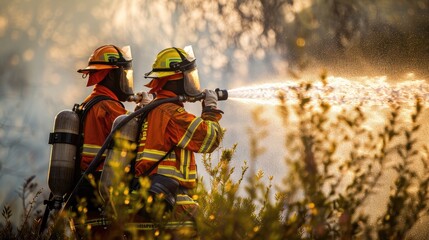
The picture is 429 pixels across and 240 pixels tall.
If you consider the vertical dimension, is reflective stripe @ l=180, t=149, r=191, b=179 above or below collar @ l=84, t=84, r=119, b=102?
below

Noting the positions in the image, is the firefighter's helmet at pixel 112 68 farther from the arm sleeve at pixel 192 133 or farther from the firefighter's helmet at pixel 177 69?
the arm sleeve at pixel 192 133

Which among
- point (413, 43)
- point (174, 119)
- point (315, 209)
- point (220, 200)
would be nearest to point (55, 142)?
point (174, 119)

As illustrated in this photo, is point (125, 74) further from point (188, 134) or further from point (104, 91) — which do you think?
point (188, 134)

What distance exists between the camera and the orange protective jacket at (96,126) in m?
5.69

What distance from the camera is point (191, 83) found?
18.0 feet

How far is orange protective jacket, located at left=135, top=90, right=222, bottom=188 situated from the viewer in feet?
16.1

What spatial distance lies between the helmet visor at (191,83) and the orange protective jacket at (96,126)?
2.94ft

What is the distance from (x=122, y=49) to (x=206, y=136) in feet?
7.73

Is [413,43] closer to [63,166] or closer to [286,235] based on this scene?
[63,166]

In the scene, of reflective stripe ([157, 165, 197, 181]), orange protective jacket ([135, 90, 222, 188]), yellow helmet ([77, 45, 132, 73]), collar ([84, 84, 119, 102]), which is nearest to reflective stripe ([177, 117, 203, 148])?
orange protective jacket ([135, 90, 222, 188])

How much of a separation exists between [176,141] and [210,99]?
2.34 ft

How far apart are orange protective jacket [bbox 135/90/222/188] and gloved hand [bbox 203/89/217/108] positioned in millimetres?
322

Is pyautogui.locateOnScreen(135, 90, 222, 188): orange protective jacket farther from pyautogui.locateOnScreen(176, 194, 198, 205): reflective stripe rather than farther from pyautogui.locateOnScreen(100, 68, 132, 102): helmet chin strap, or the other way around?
pyautogui.locateOnScreen(100, 68, 132, 102): helmet chin strap

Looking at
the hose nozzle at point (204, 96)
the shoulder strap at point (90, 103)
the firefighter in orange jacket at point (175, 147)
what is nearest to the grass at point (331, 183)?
the firefighter in orange jacket at point (175, 147)
